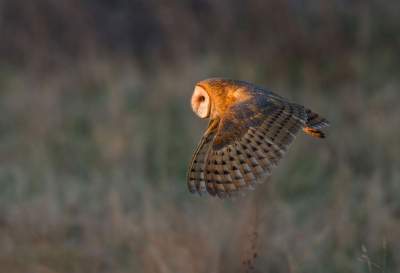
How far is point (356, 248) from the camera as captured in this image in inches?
176

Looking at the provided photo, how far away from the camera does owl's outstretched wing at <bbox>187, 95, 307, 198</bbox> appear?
2.34 m

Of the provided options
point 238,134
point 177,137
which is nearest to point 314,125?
point 238,134

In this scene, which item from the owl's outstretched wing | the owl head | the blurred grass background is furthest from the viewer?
the blurred grass background

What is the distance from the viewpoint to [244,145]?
2441 millimetres

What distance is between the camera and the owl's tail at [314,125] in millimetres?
2631

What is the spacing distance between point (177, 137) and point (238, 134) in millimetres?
3983

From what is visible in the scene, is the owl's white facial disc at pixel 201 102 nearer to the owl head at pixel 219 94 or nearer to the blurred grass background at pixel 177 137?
the owl head at pixel 219 94

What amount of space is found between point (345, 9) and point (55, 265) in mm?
4408

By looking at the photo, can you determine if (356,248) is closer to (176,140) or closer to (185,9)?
(176,140)

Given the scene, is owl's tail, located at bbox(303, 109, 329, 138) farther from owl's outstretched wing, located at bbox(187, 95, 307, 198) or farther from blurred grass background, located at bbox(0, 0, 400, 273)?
blurred grass background, located at bbox(0, 0, 400, 273)

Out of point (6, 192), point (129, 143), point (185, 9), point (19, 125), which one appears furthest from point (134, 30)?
point (6, 192)

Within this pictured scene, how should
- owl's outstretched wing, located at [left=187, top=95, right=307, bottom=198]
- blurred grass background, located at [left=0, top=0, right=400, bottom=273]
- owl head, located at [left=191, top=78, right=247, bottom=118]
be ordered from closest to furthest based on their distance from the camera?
1. owl's outstretched wing, located at [left=187, top=95, right=307, bottom=198]
2. owl head, located at [left=191, top=78, right=247, bottom=118]
3. blurred grass background, located at [left=0, top=0, right=400, bottom=273]

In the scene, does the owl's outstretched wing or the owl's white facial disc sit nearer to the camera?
A: the owl's outstretched wing

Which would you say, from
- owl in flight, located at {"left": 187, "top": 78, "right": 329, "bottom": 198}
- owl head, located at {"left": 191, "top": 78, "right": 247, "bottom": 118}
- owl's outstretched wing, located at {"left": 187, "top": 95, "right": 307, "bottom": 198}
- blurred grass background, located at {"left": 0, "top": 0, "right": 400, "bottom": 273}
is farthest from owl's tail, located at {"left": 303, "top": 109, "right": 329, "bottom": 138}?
blurred grass background, located at {"left": 0, "top": 0, "right": 400, "bottom": 273}
